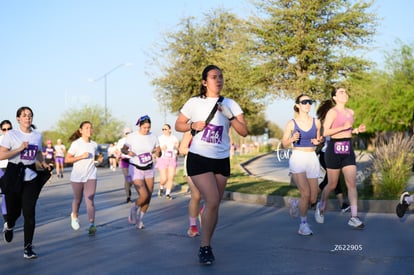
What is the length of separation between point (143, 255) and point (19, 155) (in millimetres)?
1900

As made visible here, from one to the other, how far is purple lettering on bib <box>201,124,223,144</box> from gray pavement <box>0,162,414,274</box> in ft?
4.08

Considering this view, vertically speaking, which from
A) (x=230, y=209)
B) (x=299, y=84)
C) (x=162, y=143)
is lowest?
(x=230, y=209)

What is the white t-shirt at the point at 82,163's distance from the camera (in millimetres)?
9383

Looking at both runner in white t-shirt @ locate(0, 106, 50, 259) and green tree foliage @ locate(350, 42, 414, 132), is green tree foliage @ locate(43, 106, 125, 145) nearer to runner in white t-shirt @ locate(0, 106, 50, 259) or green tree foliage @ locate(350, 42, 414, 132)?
green tree foliage @ locate(350, 42, 414, 132)

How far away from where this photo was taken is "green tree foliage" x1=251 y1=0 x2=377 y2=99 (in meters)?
17.5

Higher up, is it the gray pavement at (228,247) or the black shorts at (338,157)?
the black shorts at (338,157)

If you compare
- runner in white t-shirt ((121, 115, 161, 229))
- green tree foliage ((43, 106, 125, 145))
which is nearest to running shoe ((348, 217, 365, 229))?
runner in white t-shirt ((121, 115, 161, 229))

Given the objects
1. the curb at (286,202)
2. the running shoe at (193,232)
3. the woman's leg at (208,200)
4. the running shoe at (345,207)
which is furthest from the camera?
the curb at (286,202)

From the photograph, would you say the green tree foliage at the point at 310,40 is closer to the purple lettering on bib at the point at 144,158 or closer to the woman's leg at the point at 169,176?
the woman's leg at the point at 169,176

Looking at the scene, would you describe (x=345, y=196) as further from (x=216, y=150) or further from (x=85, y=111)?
(x=85, y=111)

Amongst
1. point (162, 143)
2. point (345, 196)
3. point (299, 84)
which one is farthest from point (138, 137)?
point (299, 84)

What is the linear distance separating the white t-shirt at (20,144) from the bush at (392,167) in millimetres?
6792

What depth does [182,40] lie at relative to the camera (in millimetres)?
31109

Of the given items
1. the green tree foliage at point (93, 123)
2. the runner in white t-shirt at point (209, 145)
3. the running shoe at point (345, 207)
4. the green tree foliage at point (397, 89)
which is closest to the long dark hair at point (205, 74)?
the runner in white t-shirt at point (209, 145)
